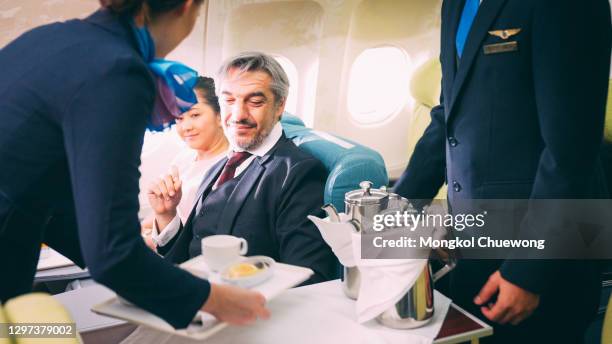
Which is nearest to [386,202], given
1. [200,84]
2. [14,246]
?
[14,246]

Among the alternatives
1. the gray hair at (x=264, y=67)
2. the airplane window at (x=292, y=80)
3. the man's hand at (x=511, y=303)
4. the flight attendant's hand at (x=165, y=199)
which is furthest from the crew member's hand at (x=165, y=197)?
the man's hand at (x=511, y=303)

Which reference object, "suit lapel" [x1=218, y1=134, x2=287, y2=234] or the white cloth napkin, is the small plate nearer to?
the white cloth napkin

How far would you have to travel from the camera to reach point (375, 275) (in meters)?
1.10

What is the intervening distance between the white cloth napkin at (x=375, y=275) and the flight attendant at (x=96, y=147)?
0.23 metres

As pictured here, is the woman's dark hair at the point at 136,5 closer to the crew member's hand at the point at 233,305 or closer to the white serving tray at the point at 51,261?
the crew member's hand at the point at 233,305

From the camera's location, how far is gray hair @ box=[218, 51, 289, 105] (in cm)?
213

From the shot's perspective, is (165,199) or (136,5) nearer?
(136,5)

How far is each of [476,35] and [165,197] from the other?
160 cm

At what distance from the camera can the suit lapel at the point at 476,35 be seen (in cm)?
122

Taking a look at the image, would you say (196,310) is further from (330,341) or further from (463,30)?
(463,30)

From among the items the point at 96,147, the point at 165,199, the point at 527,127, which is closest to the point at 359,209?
the point at 527,127

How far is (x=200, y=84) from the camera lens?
258 cm

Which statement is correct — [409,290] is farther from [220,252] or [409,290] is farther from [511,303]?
[220,252]

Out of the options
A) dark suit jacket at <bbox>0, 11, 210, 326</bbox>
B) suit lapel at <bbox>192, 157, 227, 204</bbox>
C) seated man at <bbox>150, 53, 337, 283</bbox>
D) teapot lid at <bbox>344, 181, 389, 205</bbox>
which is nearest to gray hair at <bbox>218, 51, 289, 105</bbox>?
seated man at <bbox>150, 53, 337, 283</bbox>
